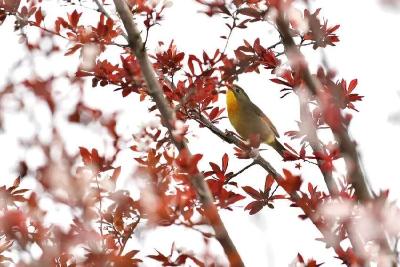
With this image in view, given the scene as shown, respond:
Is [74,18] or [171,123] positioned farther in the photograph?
[74,18]

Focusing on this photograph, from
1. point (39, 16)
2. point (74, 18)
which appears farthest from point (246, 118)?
point (39, 16)

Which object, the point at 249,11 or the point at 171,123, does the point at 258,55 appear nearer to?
the point at 249,11

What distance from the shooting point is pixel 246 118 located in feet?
18.7

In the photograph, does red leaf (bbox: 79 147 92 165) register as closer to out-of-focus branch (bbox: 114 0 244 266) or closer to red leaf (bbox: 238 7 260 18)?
out-of-focus branch (bbox: 114 0 244 266)

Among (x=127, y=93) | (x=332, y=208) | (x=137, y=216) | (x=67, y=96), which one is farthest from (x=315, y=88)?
(x=127, y=93)

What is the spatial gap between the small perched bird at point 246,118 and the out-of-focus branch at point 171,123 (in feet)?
9.91

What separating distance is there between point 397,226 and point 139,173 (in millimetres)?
1135

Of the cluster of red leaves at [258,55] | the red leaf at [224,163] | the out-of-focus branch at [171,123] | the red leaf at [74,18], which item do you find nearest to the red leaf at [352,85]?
the cluster of red leaves at [258,55]

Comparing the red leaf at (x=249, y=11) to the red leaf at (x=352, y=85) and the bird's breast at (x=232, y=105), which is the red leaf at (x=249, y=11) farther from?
the bird's breast at (x=232, y=105)

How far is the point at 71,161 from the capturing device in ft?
5.57

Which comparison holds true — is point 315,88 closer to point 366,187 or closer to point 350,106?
point 366,187

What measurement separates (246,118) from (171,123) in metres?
3.35

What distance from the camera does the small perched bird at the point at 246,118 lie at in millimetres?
5641

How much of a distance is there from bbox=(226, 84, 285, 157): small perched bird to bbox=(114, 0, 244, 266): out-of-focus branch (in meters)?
3.02
